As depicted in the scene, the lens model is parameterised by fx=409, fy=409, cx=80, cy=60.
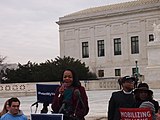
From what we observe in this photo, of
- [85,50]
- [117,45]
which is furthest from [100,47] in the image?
[117,45]

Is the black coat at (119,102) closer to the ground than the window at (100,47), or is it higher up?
closer to the ground

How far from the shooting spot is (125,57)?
66.3 meters

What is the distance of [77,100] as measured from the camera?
550 centimetres

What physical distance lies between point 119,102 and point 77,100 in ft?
2.18

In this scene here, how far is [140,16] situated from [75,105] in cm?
6054

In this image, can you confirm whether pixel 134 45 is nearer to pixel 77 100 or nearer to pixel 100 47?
pixel 100 47

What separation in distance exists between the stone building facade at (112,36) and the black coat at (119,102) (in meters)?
56.7

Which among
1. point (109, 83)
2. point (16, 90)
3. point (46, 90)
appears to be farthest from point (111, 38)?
point (46, 90)

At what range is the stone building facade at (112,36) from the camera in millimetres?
64219

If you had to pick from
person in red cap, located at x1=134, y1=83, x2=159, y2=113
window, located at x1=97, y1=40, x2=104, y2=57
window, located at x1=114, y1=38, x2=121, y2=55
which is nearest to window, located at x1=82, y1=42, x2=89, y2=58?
window, located at x1=97, y1=40, x2=104, y2=57

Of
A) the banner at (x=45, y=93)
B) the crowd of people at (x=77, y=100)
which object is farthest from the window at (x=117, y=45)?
the crowd of people at (x=77, y=100)

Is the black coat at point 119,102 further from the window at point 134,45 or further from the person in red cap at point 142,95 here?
the window at point 134,45

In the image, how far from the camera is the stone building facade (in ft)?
211

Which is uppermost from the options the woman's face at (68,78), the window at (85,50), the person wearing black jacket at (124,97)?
the window at (85,50)
